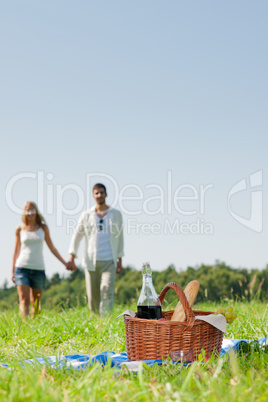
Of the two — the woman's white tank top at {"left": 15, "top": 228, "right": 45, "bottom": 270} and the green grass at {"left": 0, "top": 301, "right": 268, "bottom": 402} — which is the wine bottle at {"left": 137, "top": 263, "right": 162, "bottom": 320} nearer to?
the green grass at {"left": 0, "top": 301, "right": 268, "bottom": 402}

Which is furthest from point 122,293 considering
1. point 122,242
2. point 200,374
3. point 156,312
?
point 200,374

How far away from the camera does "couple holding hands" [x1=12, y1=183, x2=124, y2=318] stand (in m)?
7.20

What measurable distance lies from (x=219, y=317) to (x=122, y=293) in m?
13.9

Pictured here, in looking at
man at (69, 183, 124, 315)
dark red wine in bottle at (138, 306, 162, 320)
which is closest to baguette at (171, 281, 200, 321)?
dark red wine in bottle at (138, 306, 162, 320)

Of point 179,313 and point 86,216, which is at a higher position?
point 86,216

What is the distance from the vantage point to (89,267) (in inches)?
300

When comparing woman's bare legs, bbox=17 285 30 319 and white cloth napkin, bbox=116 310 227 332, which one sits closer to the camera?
white cloth napkin, bbox=116 310 227 332

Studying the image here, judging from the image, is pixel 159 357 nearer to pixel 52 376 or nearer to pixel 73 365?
pixel 73 365

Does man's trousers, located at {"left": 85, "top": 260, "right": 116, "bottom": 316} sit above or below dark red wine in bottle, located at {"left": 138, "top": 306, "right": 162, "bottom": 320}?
below

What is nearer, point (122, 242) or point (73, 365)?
point (73, 365)

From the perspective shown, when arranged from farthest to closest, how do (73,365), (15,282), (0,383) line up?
(15,282)
(73,365)
(0,383)

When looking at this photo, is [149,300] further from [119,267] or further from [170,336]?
[119,267]

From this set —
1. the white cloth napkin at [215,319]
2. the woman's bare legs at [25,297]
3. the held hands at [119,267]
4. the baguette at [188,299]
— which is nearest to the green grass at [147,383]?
the white cloth napkin at [215,319]

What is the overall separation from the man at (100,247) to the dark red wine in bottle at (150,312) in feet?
12.6
